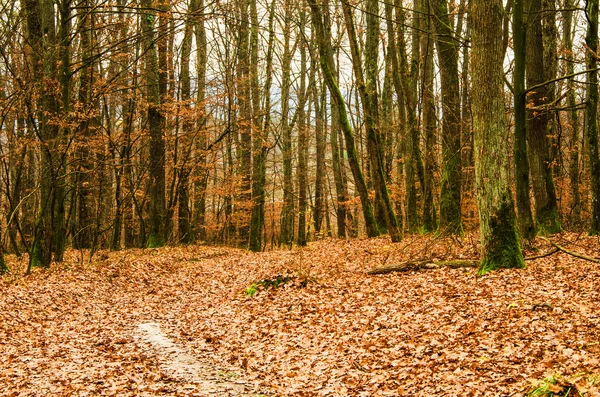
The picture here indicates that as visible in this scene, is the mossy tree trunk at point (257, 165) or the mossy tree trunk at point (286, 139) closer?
the mossy tree trunk at point (257, 165)

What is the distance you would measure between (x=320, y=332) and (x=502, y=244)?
12.1 feet

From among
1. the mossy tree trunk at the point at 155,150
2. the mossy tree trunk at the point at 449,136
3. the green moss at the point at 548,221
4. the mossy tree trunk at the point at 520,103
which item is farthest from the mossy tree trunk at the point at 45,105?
the green moss at the point at 548,221

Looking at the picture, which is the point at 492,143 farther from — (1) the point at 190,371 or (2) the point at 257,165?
(2) the point at 257,165

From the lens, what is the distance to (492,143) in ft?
28.3

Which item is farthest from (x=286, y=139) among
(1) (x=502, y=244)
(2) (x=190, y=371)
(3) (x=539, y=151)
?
(2) (x=190, y=371)

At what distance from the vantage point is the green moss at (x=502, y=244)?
8.61m

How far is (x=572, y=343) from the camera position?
546 cm

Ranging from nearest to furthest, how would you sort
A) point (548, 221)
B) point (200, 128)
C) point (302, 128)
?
point (548, 221) < point (200, 128) < point (302, 128)

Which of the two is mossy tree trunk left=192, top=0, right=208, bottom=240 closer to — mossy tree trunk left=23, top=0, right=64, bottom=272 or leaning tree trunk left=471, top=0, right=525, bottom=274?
mossy tree trunk left=23, top=0, right=64, bottom=272

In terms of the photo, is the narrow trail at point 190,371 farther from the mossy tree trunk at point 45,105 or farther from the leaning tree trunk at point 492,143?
the mossy tree trunk at point 45,105

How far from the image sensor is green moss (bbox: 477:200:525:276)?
8609 mm

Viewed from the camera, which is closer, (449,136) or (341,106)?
(449,136)

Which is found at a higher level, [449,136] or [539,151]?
[449,136]

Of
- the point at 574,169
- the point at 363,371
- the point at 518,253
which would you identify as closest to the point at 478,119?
the point at 518,253
